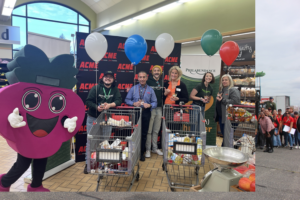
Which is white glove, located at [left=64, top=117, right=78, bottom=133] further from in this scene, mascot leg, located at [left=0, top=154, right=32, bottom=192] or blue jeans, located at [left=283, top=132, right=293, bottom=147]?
blue jeans, located at [left=283, top=132, right=293, bottom=147]

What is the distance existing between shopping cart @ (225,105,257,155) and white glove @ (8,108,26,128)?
2638 millimetres

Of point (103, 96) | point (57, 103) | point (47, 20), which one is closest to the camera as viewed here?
point (57, 103)

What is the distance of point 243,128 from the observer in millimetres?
2898

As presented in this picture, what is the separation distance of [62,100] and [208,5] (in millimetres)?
2489

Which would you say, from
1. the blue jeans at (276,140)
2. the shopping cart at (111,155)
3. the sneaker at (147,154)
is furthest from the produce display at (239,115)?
the shopping cart at (111,155)

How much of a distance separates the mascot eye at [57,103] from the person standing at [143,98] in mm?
1251

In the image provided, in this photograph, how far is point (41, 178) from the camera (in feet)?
6.88

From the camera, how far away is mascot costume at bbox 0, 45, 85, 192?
69.7 inches

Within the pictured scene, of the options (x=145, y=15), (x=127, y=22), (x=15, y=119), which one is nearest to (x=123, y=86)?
(x=127, y=22)

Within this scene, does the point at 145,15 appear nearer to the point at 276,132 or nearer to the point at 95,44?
the point at 95,44

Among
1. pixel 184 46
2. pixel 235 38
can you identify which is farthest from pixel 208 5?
pixel 184 46

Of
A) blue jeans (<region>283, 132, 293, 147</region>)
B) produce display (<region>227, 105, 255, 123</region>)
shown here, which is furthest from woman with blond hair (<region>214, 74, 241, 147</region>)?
blue jeans (<region>283, 132, 293, 147</region>)

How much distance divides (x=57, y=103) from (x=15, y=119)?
40 centimetres

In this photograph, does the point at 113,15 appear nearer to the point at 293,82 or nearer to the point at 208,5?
the point at 208,5
